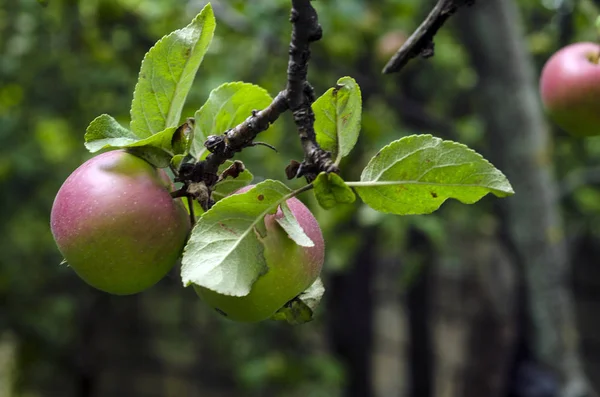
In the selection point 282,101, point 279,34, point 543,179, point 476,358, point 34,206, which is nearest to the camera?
point 282,101

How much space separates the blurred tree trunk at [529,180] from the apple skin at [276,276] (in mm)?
1220

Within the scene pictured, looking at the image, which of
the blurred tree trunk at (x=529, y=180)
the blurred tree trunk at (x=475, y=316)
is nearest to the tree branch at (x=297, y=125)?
the blurred tree trunk at (x=529, y=180)

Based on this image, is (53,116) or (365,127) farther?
(53,116)

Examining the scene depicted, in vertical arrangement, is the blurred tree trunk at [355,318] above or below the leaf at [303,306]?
below

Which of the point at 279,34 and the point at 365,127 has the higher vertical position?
the point at 279,34

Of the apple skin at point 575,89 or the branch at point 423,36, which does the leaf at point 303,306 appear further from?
the apple skin at point 575,89

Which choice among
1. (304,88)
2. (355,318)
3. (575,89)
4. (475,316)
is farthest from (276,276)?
(475,316)

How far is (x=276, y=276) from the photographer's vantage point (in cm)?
55

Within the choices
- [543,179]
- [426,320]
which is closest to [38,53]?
[543,179]

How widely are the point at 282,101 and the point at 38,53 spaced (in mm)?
1839

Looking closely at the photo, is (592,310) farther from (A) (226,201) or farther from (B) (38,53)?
(A) (226,201)

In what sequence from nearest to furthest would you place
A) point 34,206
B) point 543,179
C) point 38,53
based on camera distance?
point 543,179, point 38,53, point 34,206

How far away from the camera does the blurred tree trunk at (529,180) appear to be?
166 centimetres

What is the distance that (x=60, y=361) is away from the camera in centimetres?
344
